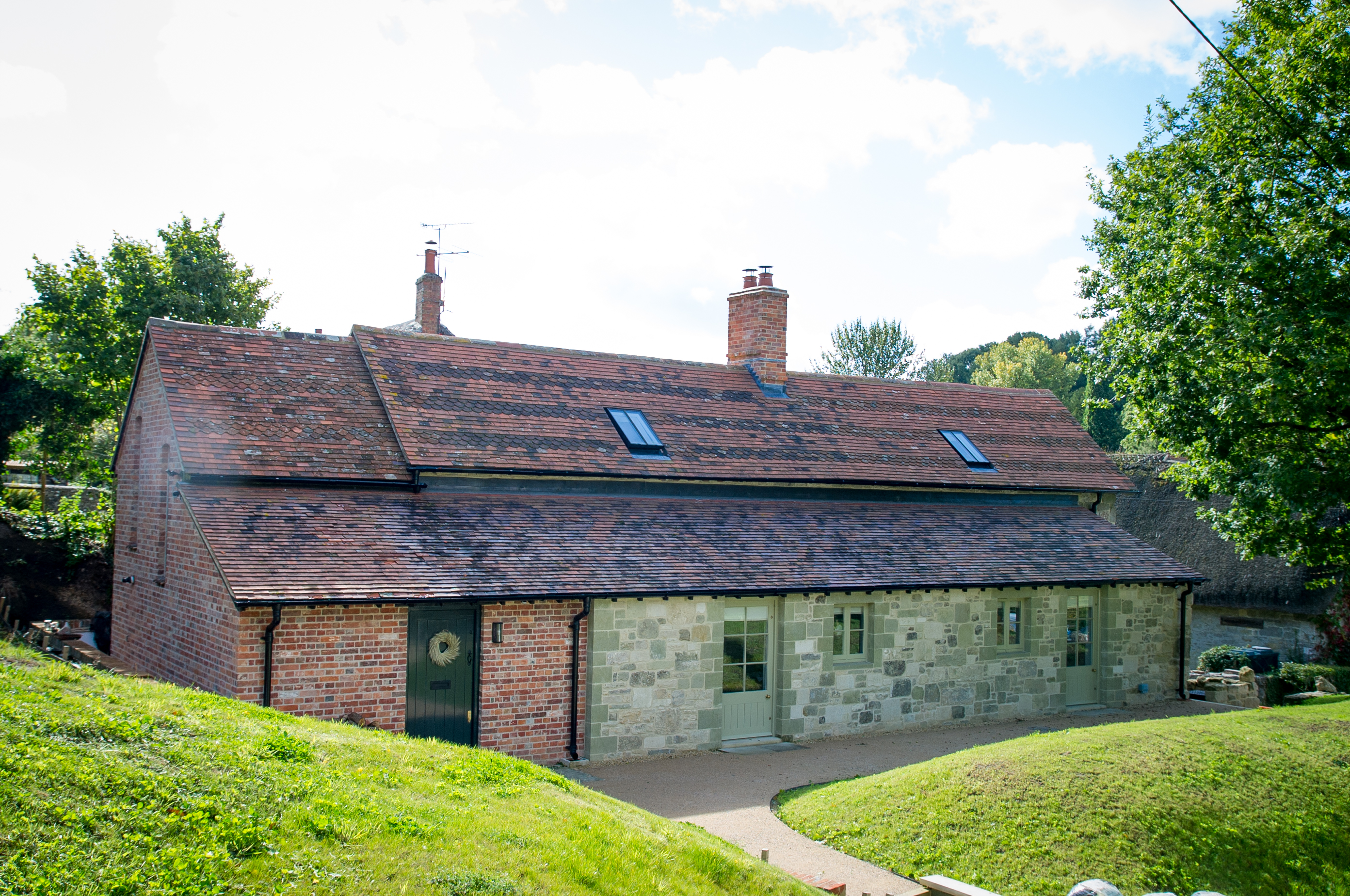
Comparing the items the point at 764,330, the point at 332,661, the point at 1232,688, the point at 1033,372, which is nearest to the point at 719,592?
the point at 332,661

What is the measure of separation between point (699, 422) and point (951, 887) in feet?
36.3

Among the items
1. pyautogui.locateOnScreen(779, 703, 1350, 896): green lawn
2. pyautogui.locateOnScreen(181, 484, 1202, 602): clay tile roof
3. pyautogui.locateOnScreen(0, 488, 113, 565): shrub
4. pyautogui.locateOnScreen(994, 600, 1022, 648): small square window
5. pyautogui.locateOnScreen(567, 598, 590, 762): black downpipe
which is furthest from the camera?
pyautogui.locateOnScreen(0, 488, 113, 565): shrub

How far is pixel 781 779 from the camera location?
42.3 ft

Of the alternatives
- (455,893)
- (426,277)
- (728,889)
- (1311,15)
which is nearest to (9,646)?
(455,893)

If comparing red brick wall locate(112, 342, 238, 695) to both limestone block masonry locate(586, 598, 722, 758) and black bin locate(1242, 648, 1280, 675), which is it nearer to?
limestone block masonry locate(586, 598, 722, 758)

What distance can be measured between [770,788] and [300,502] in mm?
7343

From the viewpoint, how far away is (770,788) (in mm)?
12398

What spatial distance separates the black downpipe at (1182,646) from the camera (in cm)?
1978

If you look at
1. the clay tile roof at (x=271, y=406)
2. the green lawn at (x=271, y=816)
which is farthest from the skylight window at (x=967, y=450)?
the green lawn at (x=271, y=816)

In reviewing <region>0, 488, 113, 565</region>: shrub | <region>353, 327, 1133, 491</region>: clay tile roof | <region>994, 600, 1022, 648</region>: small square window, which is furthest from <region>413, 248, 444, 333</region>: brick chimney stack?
<region>994, 600, 1022, 648</region>: small square window

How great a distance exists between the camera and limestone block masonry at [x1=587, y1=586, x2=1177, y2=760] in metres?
13.7

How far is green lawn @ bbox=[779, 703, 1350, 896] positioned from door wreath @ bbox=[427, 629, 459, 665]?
4585 millimetres

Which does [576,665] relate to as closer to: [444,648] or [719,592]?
[444,648]

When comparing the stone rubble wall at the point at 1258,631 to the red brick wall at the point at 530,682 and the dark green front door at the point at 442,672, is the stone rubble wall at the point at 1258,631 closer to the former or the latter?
the red brick wall at the point at 530,682
